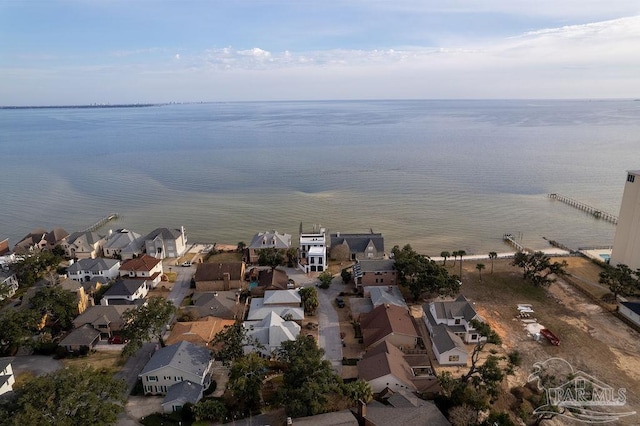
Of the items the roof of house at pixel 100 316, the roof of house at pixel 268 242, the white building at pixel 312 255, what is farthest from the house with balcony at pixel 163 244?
the white building at pixel 312 255

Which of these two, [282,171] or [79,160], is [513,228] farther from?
[79,160]

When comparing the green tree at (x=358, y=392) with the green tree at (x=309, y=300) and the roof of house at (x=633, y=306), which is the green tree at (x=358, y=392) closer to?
the green tree at (x=309, y=300)

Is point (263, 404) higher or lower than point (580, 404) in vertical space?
lower

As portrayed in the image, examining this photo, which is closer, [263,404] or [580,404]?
[580,404]

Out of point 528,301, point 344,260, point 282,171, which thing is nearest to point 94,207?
point 282,171

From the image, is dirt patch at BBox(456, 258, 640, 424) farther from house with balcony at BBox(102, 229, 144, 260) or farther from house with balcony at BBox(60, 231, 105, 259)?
house with balcony at BBox(60, 231, 105, 259)

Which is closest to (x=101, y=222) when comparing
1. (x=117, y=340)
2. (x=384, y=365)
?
(x=117, y=340)

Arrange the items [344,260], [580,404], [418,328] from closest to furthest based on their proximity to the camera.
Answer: [580,404] < [418,328] < [344,260]
